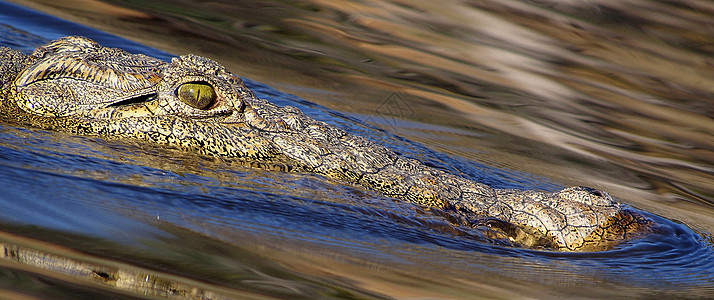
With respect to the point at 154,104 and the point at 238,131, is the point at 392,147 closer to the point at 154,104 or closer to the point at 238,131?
the point at 238,131

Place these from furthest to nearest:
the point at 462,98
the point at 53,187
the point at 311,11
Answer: the point at 311,11, the point at 462,98, the point at 53,187

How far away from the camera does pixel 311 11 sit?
8.60 m

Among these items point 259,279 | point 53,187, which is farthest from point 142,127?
point 259,279

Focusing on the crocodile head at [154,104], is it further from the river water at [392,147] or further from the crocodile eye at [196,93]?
the river water at [392,147]

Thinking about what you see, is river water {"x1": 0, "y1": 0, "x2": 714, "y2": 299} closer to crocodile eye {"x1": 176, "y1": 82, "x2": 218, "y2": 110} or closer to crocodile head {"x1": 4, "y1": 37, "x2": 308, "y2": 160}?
crocodile head {"x1": 4, "y1": 37, "x2": 308, "y2": 160}

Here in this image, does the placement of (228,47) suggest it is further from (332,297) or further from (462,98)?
(332,297)

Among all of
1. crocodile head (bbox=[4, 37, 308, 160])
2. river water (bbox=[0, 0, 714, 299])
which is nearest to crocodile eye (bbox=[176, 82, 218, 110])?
crocodile head (bbox=[4, 37, 308, 160])

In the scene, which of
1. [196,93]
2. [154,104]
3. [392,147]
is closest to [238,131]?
[196,93]

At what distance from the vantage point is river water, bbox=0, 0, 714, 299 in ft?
9.43

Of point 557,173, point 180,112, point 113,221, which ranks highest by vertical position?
point 180,112

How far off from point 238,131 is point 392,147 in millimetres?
1575

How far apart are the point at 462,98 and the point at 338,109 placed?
1.53 meters

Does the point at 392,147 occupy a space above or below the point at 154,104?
below

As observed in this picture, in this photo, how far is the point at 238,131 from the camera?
13.1 feet
